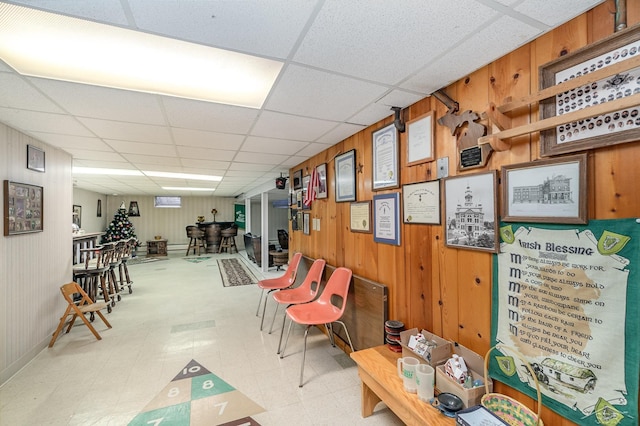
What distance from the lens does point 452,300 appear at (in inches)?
65.7

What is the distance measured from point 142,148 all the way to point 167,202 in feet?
27.0

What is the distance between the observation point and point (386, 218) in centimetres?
226

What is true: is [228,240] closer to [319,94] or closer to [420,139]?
[319,94]

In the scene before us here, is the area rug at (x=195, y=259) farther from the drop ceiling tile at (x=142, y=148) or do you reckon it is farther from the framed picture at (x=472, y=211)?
the framed picture at (x=472, y=211)

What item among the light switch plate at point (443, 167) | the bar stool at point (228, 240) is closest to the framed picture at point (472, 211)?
the light switch plate at point (443, 167)

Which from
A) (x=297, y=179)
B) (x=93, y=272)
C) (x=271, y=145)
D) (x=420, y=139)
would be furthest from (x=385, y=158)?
(x=93, y=272)

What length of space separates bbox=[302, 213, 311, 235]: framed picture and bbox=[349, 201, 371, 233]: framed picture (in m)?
1.25

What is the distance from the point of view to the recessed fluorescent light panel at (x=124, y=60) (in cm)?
130

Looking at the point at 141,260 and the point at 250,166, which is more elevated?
the point at 250,166

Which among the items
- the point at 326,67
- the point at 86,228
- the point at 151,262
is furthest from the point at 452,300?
the point at 86,228

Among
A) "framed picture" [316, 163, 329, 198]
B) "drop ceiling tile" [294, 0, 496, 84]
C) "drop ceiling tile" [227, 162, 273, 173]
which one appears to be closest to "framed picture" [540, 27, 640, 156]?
"drop ceiling tile" [294, 0, 496, 84]

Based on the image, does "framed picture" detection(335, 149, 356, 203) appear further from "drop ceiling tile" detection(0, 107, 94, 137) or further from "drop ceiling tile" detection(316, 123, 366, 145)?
"drop ceiling tile" detection(0, 107, 94, 137)

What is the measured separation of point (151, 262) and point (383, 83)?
9176 mm

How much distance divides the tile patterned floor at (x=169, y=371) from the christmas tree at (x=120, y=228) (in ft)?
20.1
